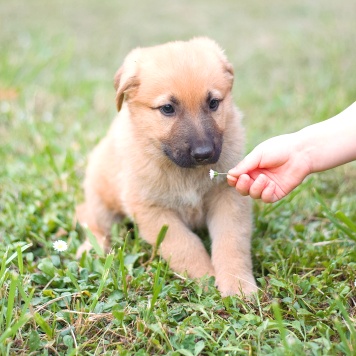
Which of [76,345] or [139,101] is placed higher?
[139,101]

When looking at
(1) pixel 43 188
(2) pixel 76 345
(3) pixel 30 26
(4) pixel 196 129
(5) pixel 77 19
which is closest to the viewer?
(2) pixel 76 345

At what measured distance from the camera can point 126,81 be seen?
10.5ft

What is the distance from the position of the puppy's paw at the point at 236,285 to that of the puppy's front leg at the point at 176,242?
141mm

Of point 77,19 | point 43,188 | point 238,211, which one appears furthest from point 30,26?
point 238,211

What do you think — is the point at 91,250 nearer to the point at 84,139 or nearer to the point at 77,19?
the point at 84,139

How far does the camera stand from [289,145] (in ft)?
8.54

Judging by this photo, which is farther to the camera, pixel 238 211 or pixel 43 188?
pixel 43 188

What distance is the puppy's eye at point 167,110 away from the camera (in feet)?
9.96

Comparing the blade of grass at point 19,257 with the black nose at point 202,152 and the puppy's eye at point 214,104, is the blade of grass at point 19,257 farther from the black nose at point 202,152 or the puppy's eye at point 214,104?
the puppy's eye at point 214,104

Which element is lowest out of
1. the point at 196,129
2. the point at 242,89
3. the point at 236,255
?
the point at 242,89

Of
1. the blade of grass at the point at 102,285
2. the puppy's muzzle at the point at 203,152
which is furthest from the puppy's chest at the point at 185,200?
the blade of grass at the point at 102,285

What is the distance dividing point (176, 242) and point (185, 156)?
0.48 m

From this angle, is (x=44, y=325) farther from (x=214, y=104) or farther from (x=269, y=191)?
(x=214, y=104)

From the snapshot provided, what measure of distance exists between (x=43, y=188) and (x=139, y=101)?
1.22 meters
